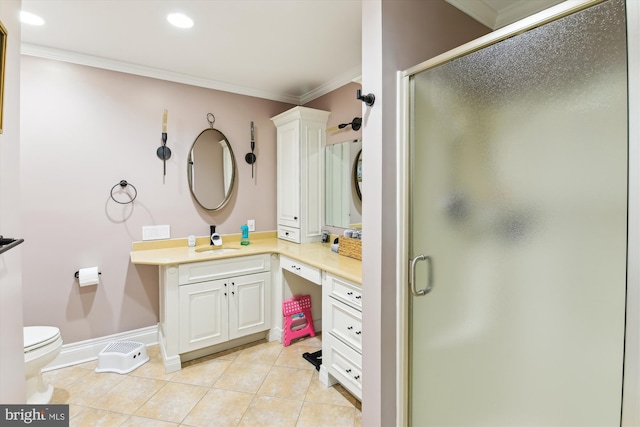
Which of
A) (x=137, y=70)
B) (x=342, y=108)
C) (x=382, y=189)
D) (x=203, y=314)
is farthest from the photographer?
(x=342, y=108)

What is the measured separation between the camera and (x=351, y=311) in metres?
1.84

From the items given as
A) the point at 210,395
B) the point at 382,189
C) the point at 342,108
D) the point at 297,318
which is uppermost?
the point at 342,108

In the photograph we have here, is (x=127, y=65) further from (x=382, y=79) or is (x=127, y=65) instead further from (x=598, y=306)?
(x=598, y=306)

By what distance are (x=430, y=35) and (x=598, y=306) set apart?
4.59 feet

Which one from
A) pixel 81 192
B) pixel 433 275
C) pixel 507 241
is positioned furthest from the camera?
pixel 81 192

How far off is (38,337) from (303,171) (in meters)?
2.25

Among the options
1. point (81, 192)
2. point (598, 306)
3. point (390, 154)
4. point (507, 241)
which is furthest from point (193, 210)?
point (598, 306)

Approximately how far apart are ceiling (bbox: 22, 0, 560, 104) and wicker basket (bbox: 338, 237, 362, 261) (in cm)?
144

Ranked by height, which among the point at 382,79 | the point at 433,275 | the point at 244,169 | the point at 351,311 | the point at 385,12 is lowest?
the point at 351,311

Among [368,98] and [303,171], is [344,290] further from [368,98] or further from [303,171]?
[303,171]

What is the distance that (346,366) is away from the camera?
6.26ft

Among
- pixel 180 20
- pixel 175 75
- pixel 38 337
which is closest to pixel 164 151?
pixel 175 75

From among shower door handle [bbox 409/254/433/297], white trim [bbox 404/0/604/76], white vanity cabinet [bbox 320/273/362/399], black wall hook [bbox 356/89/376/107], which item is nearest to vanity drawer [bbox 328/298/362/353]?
white vanity cabinet [bbox 320/273/362/399]

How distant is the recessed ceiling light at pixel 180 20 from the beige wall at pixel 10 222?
912 millimetres
